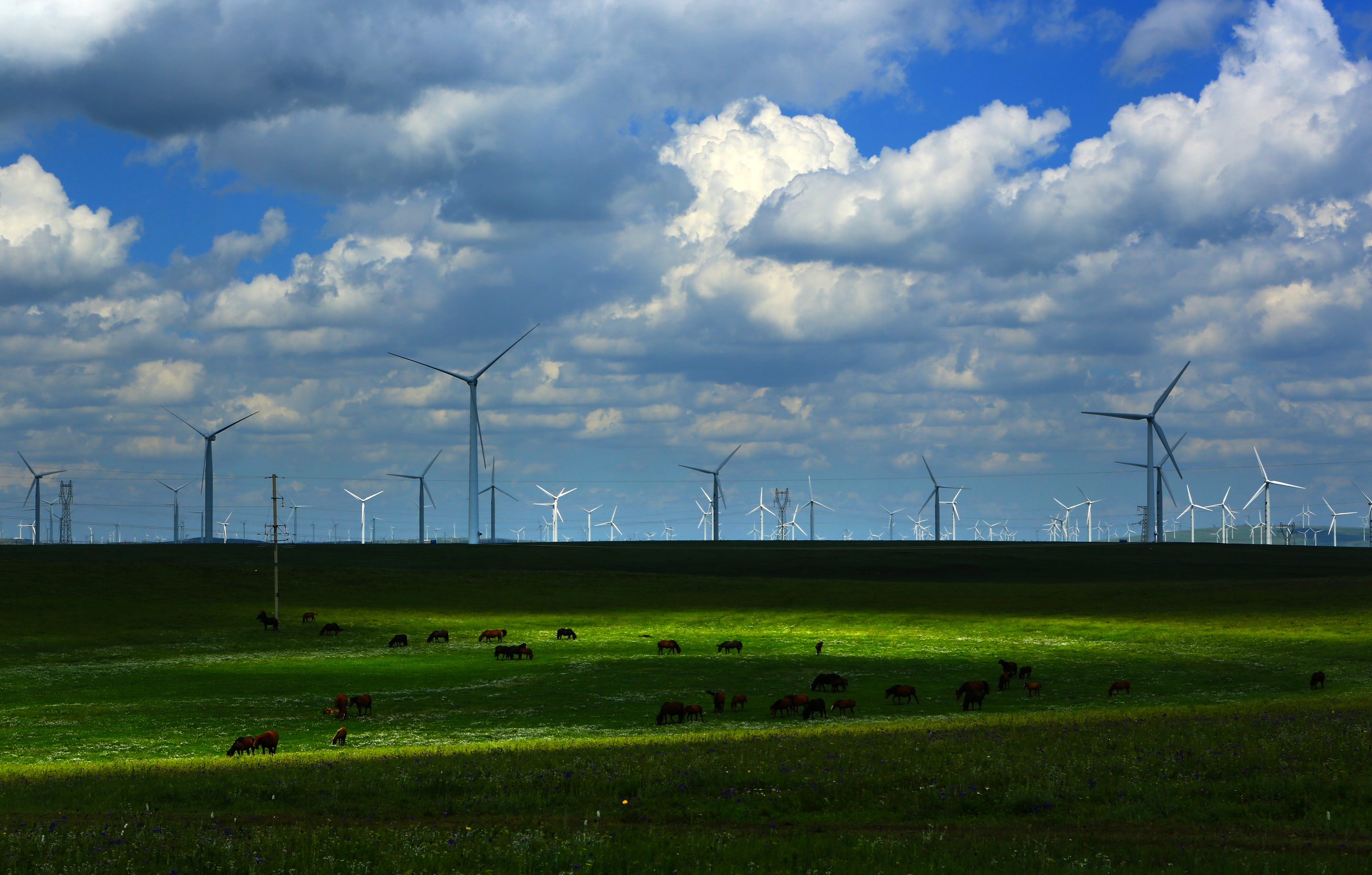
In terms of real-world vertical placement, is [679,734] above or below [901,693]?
above

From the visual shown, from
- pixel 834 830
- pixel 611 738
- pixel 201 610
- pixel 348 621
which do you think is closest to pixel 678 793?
pixel 834 830

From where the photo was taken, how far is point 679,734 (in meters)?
31.7

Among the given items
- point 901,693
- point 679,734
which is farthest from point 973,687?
point 679,734

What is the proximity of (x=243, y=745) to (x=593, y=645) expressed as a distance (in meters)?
38.1

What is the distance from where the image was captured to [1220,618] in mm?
75688

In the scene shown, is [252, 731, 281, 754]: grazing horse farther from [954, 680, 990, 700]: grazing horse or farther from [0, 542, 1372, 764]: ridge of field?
[954, 680, 990, 700]: grazing horse

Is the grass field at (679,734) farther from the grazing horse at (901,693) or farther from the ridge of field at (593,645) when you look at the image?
the grazing horse at (901,693)

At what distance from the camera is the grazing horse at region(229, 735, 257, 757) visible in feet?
95.8

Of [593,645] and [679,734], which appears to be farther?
[593,645]

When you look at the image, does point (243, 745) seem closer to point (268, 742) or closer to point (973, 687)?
point (268, 742)

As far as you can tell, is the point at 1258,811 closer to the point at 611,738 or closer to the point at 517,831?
the point at 517,831

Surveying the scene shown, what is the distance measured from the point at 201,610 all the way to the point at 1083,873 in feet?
277

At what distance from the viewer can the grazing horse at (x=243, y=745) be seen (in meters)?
29.2

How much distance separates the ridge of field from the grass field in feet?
1.28
